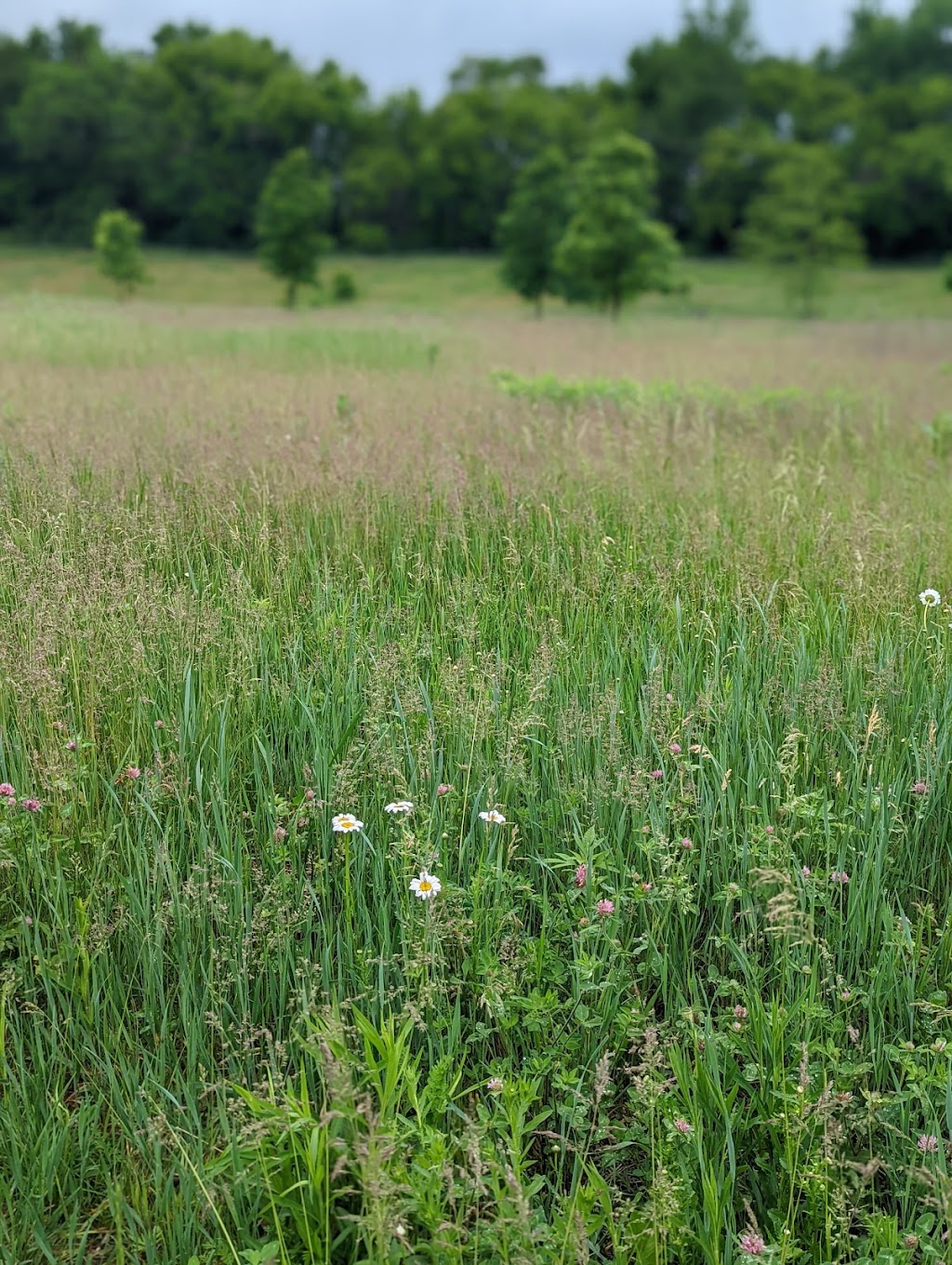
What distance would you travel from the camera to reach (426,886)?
2096 millimetres

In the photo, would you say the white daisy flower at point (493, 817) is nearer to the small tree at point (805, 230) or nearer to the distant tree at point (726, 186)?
the small tree at point (805, 230)

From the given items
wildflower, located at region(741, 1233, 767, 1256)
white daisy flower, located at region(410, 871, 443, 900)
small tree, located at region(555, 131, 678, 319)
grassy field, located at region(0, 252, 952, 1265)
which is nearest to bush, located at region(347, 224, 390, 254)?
small tree, located at region(555, 131, 678, 319)

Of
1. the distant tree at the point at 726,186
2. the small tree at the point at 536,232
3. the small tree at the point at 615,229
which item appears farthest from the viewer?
the distant tree at the point at 726,186

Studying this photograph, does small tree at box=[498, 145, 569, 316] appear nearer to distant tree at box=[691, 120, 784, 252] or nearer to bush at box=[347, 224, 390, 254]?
bush at box=[347, 224, 390, 254]

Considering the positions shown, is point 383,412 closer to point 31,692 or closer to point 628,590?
point 628,590

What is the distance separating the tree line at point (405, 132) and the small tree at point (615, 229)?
133ft

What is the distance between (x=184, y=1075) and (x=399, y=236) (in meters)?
82.0

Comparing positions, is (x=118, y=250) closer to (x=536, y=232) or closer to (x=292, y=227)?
(x=292, y=227)

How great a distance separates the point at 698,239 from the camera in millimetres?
69750

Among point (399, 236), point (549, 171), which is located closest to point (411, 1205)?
point (549, 171)

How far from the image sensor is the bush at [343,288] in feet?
147

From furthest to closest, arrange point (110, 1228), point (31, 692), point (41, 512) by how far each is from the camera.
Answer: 1. point (41, 512)
2. point (31, 692)
3. point (110, 1228)

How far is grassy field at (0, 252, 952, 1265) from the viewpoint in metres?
1.77

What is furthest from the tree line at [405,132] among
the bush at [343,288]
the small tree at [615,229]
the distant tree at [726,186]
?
the small tree at [615,229]
